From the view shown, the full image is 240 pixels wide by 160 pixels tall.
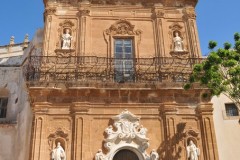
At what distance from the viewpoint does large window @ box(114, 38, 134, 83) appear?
13.4 metres

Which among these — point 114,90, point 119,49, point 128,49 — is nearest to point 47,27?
point 119,49

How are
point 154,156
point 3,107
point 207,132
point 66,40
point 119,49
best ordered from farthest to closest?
point 3,107, point 119,49, point 66,40, point 207,132, point 154,156

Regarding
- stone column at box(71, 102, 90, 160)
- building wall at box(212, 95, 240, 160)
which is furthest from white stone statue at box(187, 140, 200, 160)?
stone column at box(71, 102, 90, 160)

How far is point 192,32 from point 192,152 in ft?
16.7

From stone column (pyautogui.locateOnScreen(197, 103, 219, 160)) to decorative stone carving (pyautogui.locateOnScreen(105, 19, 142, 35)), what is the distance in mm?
4109

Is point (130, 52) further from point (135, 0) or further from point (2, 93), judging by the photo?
point (2, 93)

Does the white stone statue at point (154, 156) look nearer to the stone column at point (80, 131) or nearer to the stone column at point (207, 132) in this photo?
the stone column at point (207, 132)

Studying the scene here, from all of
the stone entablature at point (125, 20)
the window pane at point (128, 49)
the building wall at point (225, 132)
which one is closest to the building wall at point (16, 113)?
the stone entablature at point (125, 20)

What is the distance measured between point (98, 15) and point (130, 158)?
6.15m

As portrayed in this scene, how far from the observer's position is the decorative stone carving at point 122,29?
14.9 meters

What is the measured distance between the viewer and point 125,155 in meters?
12.2

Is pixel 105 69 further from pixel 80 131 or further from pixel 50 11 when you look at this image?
pixel 50 11

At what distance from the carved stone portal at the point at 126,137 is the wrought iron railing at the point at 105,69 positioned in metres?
1.44

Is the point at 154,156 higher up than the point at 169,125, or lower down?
lower down
